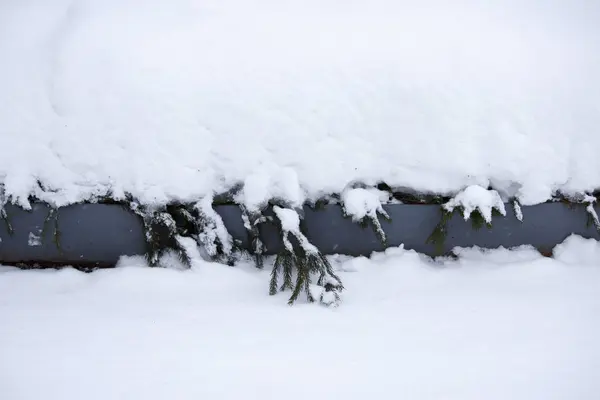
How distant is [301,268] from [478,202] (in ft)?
3.05

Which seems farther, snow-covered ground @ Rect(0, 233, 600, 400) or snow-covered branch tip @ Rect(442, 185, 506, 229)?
snow-covered branch tip @ Rect(442, 185, 506, 229)

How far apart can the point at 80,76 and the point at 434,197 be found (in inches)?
72.8

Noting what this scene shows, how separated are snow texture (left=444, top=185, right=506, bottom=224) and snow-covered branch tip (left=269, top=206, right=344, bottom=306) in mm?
726

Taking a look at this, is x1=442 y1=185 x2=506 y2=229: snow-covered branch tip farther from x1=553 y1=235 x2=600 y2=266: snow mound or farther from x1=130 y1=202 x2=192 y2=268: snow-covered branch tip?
x1=130 y1=202 x2=192 y2=268: snow-covered branch tip

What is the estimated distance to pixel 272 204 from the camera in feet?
6.96

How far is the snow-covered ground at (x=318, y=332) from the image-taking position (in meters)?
1.51

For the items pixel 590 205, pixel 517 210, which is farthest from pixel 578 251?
pixel 517 210

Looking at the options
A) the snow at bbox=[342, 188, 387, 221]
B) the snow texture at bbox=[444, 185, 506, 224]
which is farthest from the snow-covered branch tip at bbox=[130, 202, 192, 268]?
the snow texture at bbox=[444, 185, 506, 224]

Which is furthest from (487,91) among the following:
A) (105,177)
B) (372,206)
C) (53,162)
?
(53,162)

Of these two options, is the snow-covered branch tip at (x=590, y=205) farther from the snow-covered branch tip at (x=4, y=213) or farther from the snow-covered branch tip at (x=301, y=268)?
the snow-covered branch tip at (x=4, y=213)

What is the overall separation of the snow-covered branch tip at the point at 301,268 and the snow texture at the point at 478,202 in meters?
0.73

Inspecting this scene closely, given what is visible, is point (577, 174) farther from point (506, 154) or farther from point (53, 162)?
point (53, 162)

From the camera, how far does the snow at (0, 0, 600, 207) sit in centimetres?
207

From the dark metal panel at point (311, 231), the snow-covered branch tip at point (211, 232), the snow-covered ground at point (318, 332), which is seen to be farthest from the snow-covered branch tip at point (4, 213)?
the snow-covered branch tip at point (211, 232)
